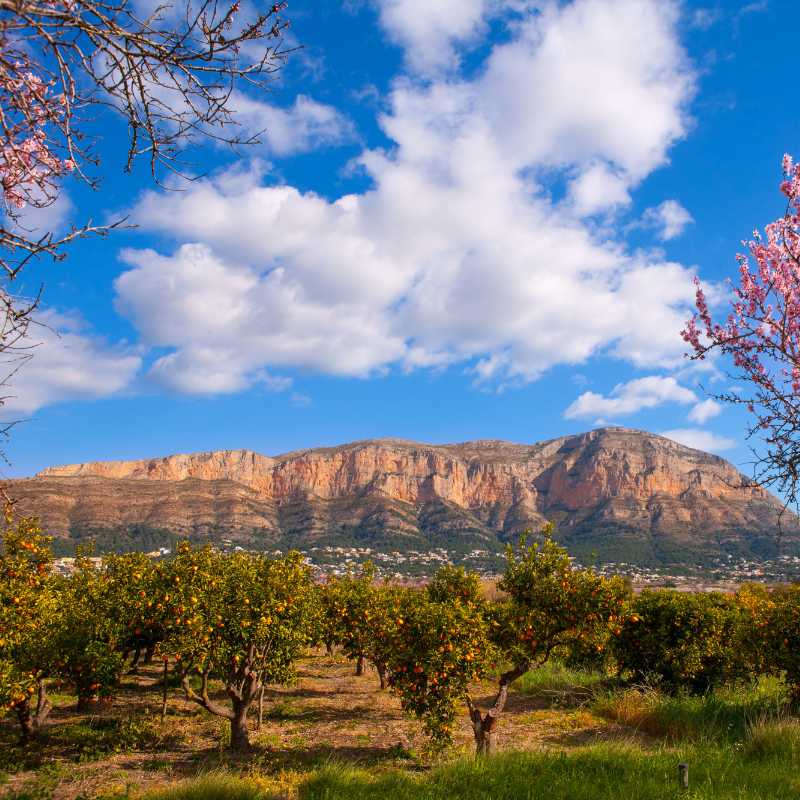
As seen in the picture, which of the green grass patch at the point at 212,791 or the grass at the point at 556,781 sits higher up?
the grass at the point at 556,781

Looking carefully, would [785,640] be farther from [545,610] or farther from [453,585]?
[453,585]

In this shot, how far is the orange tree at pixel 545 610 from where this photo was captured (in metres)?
11.8

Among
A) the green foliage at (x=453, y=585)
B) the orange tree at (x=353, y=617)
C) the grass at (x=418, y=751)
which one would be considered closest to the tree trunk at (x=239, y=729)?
the grass at (x=418, y=751)

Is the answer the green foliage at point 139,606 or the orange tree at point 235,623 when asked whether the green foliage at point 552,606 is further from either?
the green foliage at point 139,606

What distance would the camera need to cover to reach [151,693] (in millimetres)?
20109

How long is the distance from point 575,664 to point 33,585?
66.4ft

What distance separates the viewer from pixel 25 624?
12.3 meters

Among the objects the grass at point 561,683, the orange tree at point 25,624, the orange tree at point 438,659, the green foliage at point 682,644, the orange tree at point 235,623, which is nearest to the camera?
the orange tree at point 438,659

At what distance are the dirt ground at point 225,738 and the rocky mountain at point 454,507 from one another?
284ft

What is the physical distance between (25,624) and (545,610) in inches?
468

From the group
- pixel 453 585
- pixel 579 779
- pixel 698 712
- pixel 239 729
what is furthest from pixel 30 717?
pixel 698 712

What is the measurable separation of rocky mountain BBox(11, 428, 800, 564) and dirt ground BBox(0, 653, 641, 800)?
86592 mm

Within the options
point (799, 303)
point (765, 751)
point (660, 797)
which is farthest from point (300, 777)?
point (799, 303)

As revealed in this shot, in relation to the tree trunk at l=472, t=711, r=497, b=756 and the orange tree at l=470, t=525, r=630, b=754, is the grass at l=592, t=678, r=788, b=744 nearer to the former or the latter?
the orange tree at l=470, t=525, r=630, b=754
